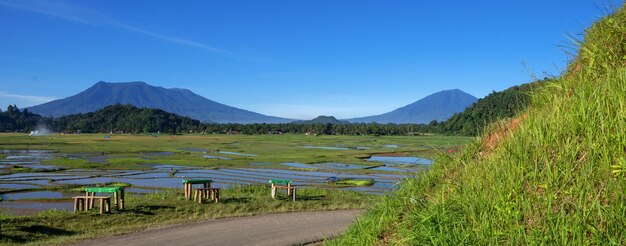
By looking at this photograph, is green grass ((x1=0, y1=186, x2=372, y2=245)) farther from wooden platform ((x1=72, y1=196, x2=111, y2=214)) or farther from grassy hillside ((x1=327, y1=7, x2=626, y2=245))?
grassy hillside ((x1=327, y1=7, x2=626, y2=245))

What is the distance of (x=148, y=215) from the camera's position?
18.2 metres

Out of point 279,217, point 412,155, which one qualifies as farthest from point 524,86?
point 412,155

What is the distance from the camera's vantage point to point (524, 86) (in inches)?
283

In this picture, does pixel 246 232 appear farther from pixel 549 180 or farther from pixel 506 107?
pixel 549 180

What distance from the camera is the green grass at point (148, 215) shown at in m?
14.9

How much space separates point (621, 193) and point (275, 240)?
10.9m

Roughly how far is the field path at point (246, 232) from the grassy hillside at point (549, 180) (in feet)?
21.9

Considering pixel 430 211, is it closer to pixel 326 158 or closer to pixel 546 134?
pixel 546 134

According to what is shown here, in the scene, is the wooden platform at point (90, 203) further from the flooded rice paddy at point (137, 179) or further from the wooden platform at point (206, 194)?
the flooded rice paddy at point (137, 179)

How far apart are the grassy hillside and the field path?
21.9 ft

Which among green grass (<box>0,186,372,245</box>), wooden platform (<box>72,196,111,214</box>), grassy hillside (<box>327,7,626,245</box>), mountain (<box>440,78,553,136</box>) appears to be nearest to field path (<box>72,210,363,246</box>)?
green grass (<box>0,186,372,245</box>)

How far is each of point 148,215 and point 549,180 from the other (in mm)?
16299

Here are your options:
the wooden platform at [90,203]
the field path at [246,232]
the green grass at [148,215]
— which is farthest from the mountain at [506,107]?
the wooden platform at [90,203]

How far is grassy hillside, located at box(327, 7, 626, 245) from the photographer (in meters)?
4.04
